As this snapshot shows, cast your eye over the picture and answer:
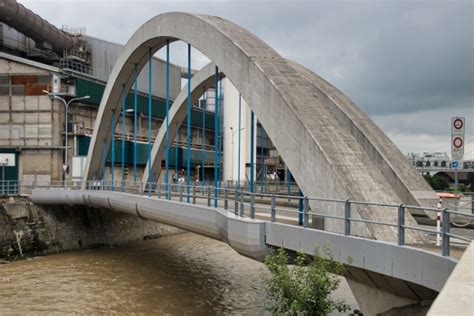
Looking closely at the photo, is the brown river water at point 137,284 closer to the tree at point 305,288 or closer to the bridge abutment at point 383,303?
the bridge abutment at point 383,303

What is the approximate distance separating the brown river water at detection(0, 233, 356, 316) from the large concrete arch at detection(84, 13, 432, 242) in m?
6.84

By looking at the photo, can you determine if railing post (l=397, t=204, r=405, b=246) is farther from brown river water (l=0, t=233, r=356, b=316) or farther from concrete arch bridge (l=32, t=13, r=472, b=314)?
brown river water (l=0, t=233, r=356, b=316)

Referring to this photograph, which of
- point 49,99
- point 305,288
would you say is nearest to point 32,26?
point 49,99

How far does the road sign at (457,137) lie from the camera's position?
1175 centimetres

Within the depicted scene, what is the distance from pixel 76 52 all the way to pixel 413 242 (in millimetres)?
46671

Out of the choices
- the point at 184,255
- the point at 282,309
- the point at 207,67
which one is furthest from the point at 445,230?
the point at 207,67

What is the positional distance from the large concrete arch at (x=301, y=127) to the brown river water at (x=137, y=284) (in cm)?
684

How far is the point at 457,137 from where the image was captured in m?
11.8

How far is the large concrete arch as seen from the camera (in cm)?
1025

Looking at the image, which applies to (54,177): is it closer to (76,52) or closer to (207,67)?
(76,52)

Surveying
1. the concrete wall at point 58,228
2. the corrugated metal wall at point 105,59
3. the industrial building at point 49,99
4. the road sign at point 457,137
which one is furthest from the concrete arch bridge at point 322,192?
the corrugated metal wall at point 105,59

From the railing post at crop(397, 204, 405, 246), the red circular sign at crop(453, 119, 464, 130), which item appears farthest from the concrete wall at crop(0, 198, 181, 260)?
the railing post at crop(397, 204, 405, 246)

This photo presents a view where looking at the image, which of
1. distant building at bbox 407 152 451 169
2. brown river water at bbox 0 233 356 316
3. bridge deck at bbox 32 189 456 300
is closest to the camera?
bridge deck at bbox 32 189 456 300

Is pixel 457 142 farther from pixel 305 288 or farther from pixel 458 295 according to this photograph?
pixel 458 295
